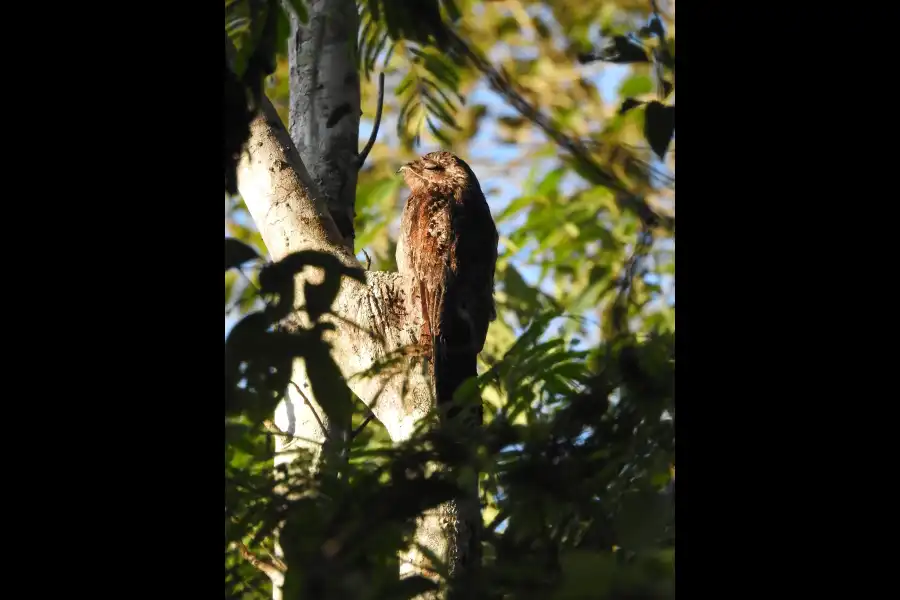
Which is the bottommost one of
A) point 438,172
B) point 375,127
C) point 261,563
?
point 261,563

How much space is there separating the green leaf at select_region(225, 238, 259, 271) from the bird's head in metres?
2.23

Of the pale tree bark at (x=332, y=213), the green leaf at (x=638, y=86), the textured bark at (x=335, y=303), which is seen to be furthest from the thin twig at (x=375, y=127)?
the green leaf at (x=638, y=86)

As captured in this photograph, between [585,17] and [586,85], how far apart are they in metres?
0.48

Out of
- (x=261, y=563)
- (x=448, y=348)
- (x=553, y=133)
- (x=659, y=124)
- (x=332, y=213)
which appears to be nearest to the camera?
(x=261, y=563)

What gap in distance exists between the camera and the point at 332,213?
2.58m

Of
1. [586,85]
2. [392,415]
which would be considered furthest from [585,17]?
[392,415]

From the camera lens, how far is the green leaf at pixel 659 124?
1.73m

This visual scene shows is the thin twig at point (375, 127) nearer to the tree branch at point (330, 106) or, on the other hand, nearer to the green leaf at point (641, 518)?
the tree branch at point (330, 106)

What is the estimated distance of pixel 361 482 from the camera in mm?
1223

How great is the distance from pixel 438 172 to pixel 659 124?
1824mm

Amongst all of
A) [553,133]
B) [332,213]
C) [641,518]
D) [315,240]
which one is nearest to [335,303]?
[315,240]

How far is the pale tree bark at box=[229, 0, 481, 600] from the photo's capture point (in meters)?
2.01

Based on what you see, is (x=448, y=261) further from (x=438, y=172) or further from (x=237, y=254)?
(x=237, y=254)
